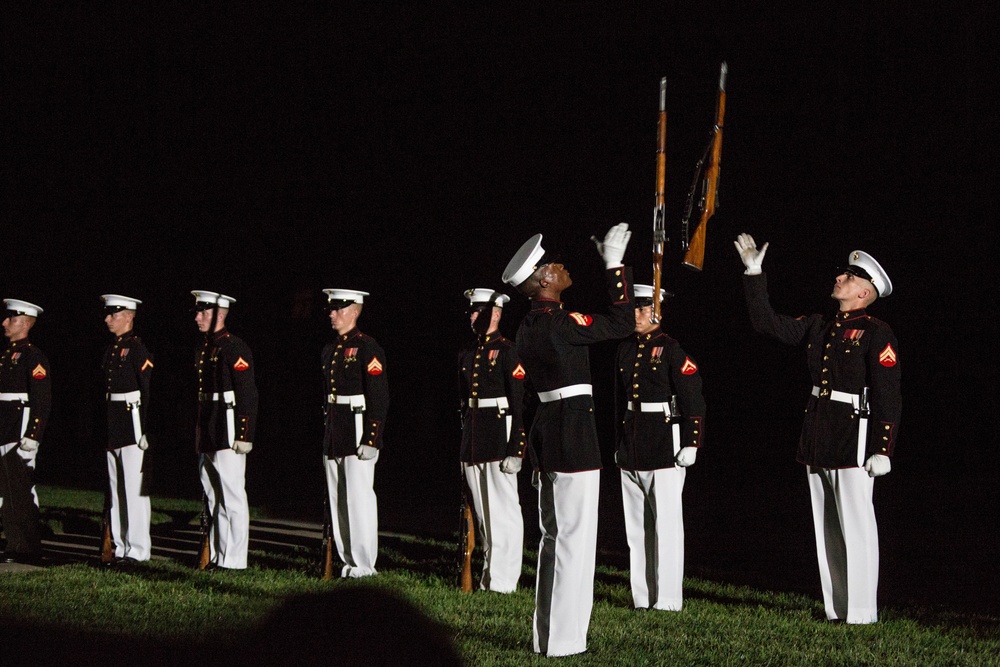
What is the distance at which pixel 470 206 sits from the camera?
1705cm

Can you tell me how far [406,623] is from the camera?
6.56m

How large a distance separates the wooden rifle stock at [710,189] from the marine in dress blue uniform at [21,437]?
632cm

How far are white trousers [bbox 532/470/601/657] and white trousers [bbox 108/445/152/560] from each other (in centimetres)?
467

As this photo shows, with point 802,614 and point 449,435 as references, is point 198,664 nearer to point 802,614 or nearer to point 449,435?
point 802,614

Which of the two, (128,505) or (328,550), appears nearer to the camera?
(328,550)

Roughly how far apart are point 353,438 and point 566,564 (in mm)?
3172

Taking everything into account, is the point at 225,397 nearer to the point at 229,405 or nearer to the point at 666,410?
the point at 229,405

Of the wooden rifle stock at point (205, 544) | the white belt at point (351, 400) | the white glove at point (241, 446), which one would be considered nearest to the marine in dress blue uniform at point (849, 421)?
the white belt at point (351, 400)

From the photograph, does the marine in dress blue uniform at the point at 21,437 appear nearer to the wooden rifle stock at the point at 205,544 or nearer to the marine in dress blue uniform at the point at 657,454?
the wooden rifle stock at the point at 205,544

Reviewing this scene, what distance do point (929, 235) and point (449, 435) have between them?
810cm

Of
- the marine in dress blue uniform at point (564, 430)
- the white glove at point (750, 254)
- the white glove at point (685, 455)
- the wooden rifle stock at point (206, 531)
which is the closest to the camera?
the marine in dress blue uniform at point (564, 430)

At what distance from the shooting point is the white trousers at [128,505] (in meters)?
9.23

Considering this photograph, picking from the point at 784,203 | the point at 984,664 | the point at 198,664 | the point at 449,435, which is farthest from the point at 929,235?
the point at 198,664

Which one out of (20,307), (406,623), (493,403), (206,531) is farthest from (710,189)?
(20,307)
